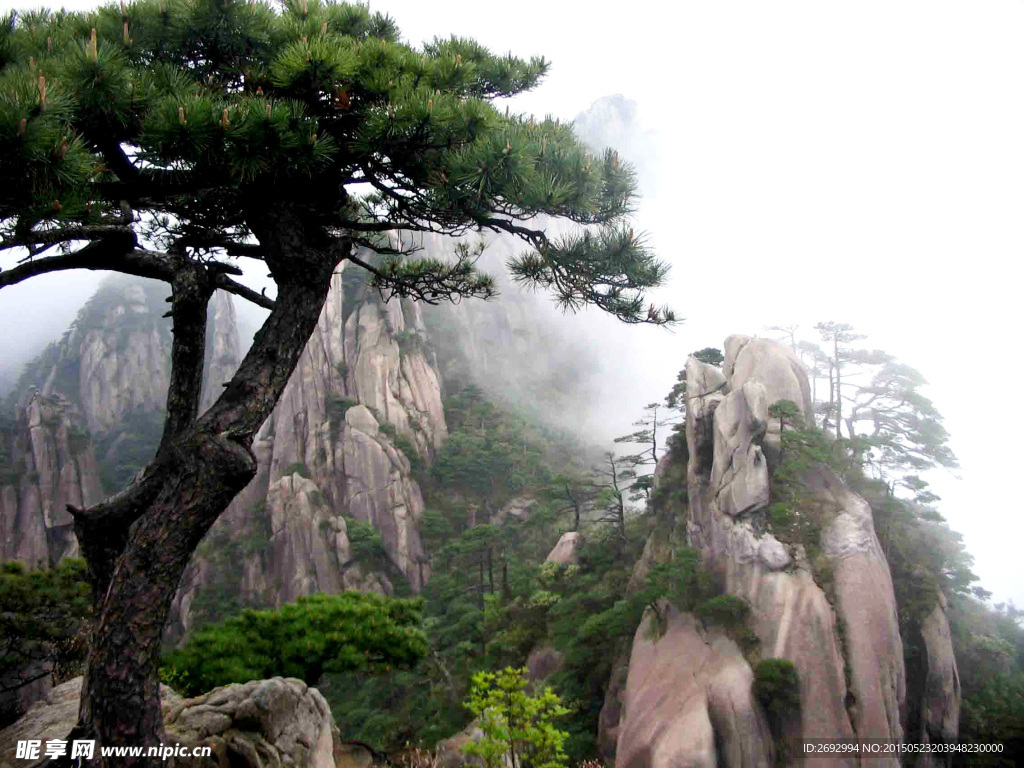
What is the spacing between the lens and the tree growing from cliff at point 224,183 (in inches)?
94.9

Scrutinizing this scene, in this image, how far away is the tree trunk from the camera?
7.89 feet

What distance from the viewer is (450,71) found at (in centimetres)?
331

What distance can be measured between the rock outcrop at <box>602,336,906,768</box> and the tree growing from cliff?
7.68m

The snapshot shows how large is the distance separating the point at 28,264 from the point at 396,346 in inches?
914

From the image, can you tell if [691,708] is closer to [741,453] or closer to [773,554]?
[773,554]

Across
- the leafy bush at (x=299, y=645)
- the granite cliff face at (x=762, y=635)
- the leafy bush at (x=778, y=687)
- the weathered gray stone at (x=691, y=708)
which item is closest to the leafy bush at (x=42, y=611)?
the leafy bush at (x=299, y=645)

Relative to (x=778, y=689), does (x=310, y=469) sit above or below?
above

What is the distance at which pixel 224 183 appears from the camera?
114 inches

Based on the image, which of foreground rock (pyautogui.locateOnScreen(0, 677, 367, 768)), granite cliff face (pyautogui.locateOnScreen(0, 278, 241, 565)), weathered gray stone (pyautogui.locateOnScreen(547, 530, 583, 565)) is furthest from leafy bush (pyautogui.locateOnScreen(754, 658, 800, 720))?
granite cliff face (pyautogui.locateOnScreen(0, 278, 241, 565))

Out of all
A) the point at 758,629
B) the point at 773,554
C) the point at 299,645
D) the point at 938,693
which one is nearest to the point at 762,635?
the point at 758,629

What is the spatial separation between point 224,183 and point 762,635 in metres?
10.2

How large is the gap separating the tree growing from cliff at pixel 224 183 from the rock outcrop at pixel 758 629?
302 inches

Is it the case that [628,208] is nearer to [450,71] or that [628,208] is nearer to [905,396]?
[450,71]

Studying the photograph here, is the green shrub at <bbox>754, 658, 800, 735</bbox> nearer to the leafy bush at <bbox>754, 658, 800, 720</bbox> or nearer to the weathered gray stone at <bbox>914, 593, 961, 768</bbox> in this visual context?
the leafy bush at <bbox>754, 658, 800, 720</bbox>
